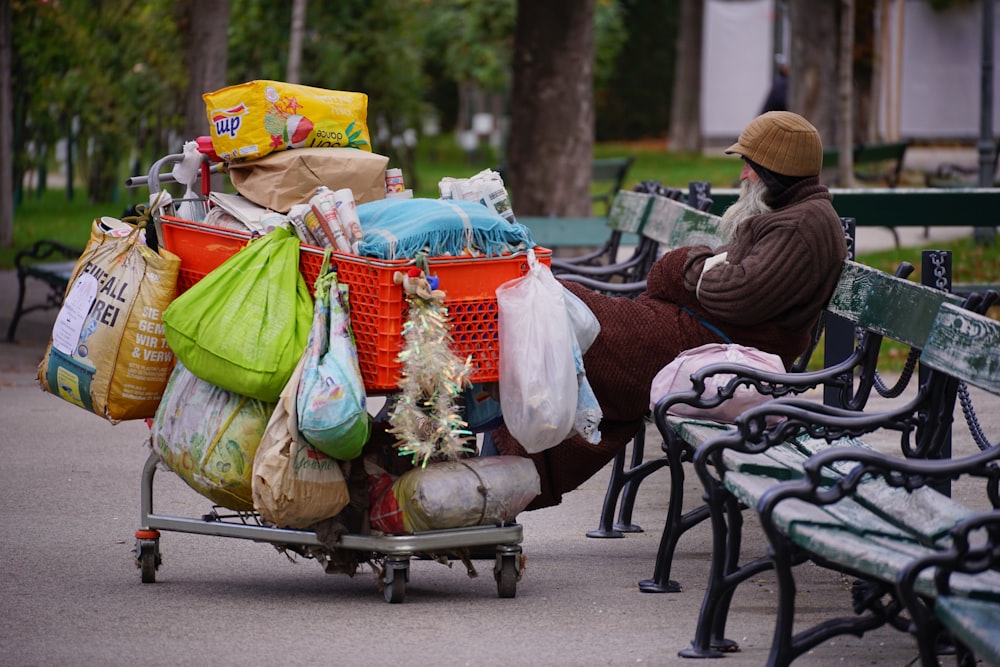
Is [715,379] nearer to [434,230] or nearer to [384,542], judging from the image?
[434,230]

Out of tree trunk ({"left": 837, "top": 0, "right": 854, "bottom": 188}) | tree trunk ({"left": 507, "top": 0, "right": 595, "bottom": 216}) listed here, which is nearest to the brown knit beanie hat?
tree trunk ({"left": 507, "top": 0, "right": 595, "bottom": 216})

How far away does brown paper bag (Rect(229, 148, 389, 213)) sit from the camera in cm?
512

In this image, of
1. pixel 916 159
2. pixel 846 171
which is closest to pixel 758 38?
pixel 916 159

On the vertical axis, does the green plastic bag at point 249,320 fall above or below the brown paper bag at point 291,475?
above

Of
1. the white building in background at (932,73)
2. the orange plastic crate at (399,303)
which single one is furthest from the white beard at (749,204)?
the white building in background at (932,73)

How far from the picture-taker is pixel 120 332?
4.99m

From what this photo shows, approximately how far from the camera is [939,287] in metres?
4.99

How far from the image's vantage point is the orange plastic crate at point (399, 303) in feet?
14.8

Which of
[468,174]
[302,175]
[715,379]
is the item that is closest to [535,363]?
[715,379]

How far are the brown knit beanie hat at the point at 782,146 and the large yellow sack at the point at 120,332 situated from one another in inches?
75.8

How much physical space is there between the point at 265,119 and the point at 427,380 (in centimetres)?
120

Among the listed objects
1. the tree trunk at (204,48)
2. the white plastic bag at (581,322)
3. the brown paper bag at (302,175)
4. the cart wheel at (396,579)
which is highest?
the tree trunk at (204,48)

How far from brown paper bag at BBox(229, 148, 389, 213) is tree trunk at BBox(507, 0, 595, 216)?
8.17m

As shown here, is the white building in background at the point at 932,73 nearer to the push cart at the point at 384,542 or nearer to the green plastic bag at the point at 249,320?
the push cart at the point at 384,542
